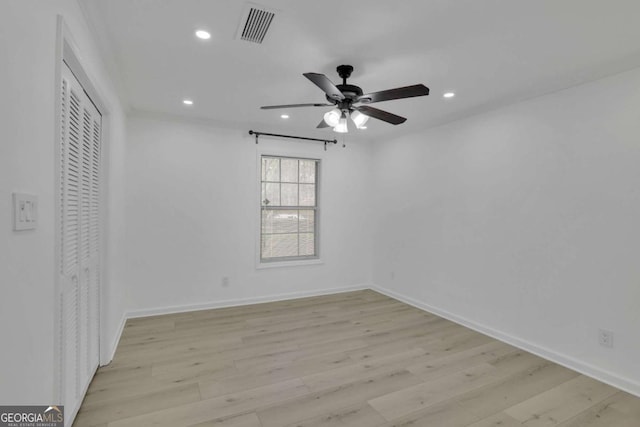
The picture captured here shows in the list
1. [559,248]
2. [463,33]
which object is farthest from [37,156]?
[559,248]

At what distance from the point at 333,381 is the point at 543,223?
2.38 m

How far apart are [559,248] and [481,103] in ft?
5.34

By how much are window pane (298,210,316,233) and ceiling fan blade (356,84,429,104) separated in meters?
2.64

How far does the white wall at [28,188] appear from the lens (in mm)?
938

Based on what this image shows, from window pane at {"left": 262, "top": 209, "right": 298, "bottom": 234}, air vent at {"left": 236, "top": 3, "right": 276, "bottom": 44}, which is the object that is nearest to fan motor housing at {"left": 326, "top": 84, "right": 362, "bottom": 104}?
air vent at {"left": 236, "top": 3, "right": 276, "bottom": 44}

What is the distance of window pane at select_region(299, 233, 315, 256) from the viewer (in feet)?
15.8

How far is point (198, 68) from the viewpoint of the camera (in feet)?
8.36

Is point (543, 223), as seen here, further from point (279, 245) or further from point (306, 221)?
point (279, 245)

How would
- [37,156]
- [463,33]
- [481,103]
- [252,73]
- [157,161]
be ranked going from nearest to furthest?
[37,156], [463,33], [252,73], [481,103], [157,161]

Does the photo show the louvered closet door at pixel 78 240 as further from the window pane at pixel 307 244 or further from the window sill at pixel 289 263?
the window pane at pixel 307 244

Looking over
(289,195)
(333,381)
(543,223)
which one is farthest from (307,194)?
(543,223)

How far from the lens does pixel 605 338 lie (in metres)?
2.48

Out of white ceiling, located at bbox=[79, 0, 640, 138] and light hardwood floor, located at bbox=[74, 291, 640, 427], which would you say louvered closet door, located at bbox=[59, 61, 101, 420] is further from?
white ceiling, located at bbox=[79, 0, 640, 138]

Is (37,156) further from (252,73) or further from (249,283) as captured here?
(249,283)
